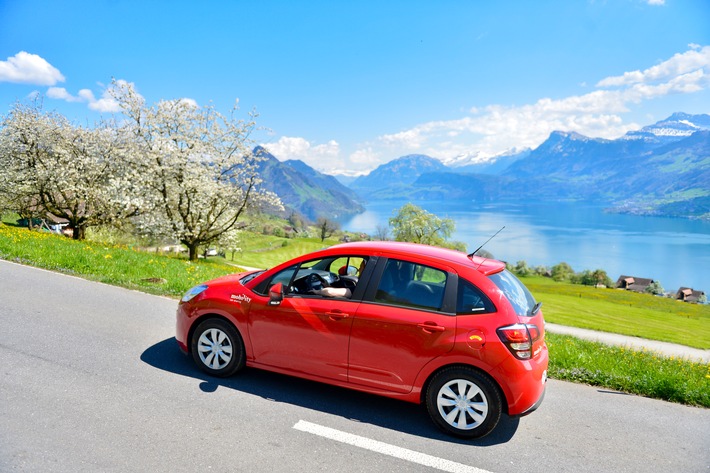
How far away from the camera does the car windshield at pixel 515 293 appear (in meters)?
4.85

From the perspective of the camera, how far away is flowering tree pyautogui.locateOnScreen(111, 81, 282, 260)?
76.8ft

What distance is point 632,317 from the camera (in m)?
41.6

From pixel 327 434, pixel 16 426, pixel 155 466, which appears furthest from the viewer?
pixel 327 434

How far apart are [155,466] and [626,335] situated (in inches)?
1240

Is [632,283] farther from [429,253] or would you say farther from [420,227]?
[429,253]

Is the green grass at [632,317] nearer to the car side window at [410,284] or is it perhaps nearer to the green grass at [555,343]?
the green grass at [555,343]

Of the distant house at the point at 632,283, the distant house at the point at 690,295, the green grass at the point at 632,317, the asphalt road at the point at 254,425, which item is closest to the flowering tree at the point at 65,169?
the asphalt road at the point at 254,425

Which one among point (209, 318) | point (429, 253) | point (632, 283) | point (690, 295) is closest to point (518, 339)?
point (429, 253)

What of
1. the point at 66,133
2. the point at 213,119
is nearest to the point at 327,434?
the point at 213,119

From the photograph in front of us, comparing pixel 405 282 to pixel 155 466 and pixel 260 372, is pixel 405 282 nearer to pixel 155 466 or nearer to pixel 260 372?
pixel 260 372

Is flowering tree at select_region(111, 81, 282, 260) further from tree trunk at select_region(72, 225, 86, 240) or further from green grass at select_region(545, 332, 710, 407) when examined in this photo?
green grass at select_region(545, 332, 710, 407)

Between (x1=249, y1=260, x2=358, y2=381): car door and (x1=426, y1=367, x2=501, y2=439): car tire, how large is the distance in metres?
1.09

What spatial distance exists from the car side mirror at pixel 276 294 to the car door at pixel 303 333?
57 mm

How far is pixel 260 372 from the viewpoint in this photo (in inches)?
235
